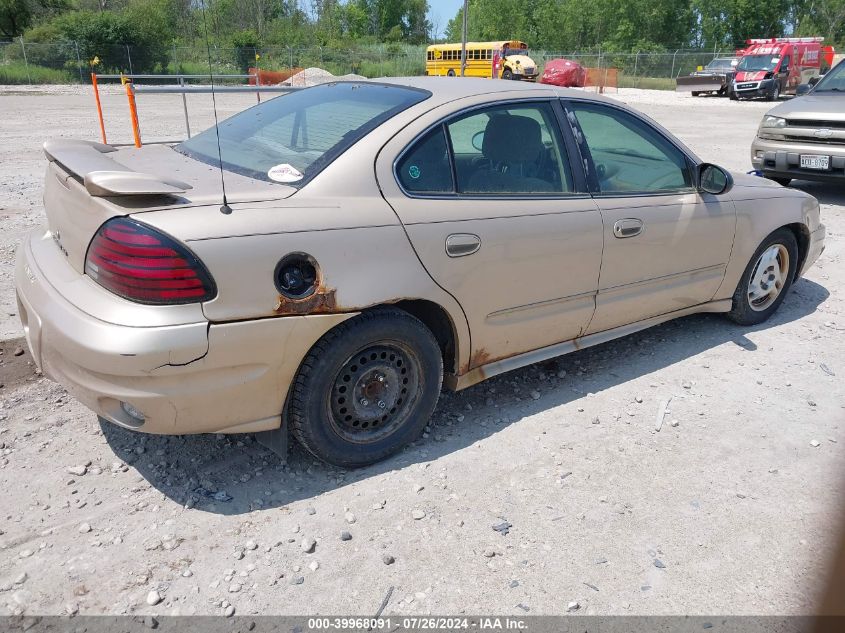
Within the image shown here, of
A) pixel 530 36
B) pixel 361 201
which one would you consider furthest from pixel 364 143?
pixel 530 36

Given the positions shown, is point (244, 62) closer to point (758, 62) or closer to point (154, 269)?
point (758, 62)

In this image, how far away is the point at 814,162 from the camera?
8.58 meters

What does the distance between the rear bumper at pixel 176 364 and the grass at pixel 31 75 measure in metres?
38.1

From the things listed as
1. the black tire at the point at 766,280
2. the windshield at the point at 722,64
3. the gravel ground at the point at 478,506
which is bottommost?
the gravel ground at the point at 478,506

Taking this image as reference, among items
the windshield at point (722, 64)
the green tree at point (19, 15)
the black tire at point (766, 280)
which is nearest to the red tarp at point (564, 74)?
the windshield at point (722, 64)

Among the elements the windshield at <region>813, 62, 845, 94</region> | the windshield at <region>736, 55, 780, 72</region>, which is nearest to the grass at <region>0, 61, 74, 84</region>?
the windshield at <region>736, 55, 780, 72</region>

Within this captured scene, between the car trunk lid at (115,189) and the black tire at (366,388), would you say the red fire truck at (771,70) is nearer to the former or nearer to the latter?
the black tire at (366,388)

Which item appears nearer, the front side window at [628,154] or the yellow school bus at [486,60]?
the front side window at [628,154]

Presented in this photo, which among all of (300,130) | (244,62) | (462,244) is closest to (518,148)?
(462,244)

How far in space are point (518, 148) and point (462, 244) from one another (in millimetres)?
795

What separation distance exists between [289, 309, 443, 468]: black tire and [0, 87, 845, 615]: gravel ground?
0.16m

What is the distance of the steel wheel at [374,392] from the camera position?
2990mm

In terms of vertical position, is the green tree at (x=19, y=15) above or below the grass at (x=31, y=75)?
above

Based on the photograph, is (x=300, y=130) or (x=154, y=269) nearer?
(x=154, y=269)
